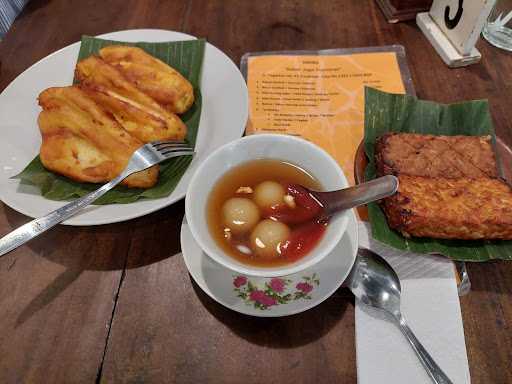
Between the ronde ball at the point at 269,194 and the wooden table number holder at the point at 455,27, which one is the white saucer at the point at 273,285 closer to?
the ronde ball at the point at 269,194

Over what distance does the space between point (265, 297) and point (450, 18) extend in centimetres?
137

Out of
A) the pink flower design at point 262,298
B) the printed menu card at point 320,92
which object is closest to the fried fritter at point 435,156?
the printed menu card at point 320,92

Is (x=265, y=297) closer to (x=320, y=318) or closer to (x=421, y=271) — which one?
(x=320, y=318)

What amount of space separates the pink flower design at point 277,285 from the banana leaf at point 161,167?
1.33 ft

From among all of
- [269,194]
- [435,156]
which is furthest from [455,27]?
[269,194]

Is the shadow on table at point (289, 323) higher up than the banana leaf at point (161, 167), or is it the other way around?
the banana leaf at point (161, 167)

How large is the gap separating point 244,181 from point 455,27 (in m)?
1.16

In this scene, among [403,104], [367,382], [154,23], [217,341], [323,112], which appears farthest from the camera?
[154,23]

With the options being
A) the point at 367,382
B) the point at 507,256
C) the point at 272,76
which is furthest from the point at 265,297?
the point at 272,76

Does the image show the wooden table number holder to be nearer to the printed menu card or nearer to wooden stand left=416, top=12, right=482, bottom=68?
wooden stand left=416, top=12, right=482, bottom=68

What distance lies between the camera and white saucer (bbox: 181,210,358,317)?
957 millimetres

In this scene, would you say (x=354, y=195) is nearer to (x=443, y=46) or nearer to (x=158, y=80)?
(x=158, y=80)

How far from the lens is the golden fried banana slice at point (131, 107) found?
1.30 meters

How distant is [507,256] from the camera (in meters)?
1.04
